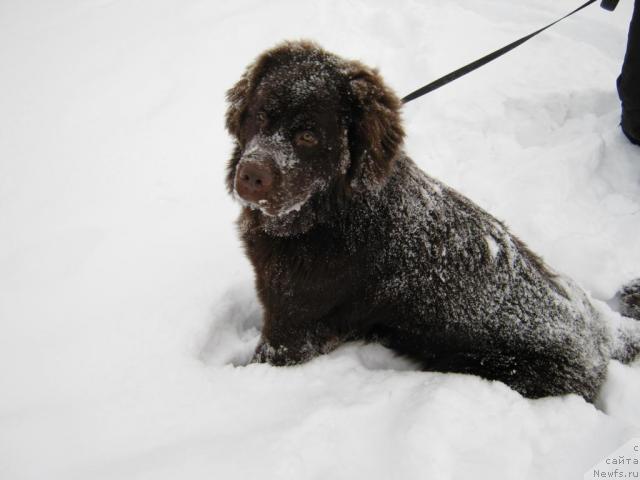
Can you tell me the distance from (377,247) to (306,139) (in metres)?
0.79

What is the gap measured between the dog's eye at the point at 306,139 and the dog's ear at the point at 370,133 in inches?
10.1

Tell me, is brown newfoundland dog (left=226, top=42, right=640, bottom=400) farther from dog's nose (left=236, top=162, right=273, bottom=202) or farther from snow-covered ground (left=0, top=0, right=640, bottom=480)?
snow-covered ground (left=0, top=0, right=640, bottom=480)

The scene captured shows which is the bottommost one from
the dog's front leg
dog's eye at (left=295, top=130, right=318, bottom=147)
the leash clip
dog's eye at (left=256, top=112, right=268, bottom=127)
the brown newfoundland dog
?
the dog's front leg

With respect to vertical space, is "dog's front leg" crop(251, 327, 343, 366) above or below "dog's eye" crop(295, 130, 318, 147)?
below

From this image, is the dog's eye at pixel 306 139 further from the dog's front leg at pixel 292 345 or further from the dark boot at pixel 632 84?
the dark boot at pixel 632 84

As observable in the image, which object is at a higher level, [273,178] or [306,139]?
[306,139]

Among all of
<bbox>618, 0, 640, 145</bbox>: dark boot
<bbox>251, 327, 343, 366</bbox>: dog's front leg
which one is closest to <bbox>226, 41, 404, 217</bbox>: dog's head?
<bbox>251, 327, 343, 366</bbox>: dog's front leg

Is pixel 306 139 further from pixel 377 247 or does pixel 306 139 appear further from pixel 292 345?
pixel 292 345

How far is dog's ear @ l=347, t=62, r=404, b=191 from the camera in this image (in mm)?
2246

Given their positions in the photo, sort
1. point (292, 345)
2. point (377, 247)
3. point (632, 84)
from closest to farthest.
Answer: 1. point (377, 247)
2. point (292, 345)
3. point (632, 84)

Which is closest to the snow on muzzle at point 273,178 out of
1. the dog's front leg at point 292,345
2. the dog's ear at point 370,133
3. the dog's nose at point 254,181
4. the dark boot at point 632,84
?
the dog's nose at point 254,181

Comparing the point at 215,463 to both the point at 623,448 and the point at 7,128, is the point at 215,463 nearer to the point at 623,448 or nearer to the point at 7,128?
the point at 623,448

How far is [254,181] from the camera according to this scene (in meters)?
2.04

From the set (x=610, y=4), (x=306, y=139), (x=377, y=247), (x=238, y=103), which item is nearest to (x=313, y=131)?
(x=306, y=139)
